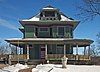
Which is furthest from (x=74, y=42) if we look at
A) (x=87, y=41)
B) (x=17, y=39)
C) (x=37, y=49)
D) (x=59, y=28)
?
(x=17, y=39)

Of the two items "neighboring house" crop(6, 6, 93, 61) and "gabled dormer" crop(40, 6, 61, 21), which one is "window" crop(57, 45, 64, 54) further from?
"gabled dormer" crop(40, 6, 61, 21)

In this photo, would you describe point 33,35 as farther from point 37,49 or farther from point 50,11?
point 50,11

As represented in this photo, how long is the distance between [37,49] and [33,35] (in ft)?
7.41

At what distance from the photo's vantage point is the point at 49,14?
3497cm

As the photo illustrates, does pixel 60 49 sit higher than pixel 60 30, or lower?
lower

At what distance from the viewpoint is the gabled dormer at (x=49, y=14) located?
113 ft

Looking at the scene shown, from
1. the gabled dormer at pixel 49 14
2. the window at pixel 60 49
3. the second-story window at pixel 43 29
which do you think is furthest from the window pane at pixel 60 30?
the window at pixel 60 49

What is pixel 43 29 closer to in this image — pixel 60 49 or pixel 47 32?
pixel 47 32

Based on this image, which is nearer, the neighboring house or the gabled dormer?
the neighboring house

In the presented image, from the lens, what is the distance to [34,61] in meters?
31.5

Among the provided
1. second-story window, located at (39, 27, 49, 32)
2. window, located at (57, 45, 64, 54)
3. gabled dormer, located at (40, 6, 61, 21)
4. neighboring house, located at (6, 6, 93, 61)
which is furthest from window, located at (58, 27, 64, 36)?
window, located at (57, 45, 64, 54)

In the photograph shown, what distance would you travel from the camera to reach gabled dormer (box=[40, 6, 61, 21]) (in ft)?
113

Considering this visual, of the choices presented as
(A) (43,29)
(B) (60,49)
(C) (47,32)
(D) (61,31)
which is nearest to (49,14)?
(A) (43,29)

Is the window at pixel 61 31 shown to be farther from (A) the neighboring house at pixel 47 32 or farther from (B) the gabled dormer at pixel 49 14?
(B) the gabled dormer at pixel 49 14
